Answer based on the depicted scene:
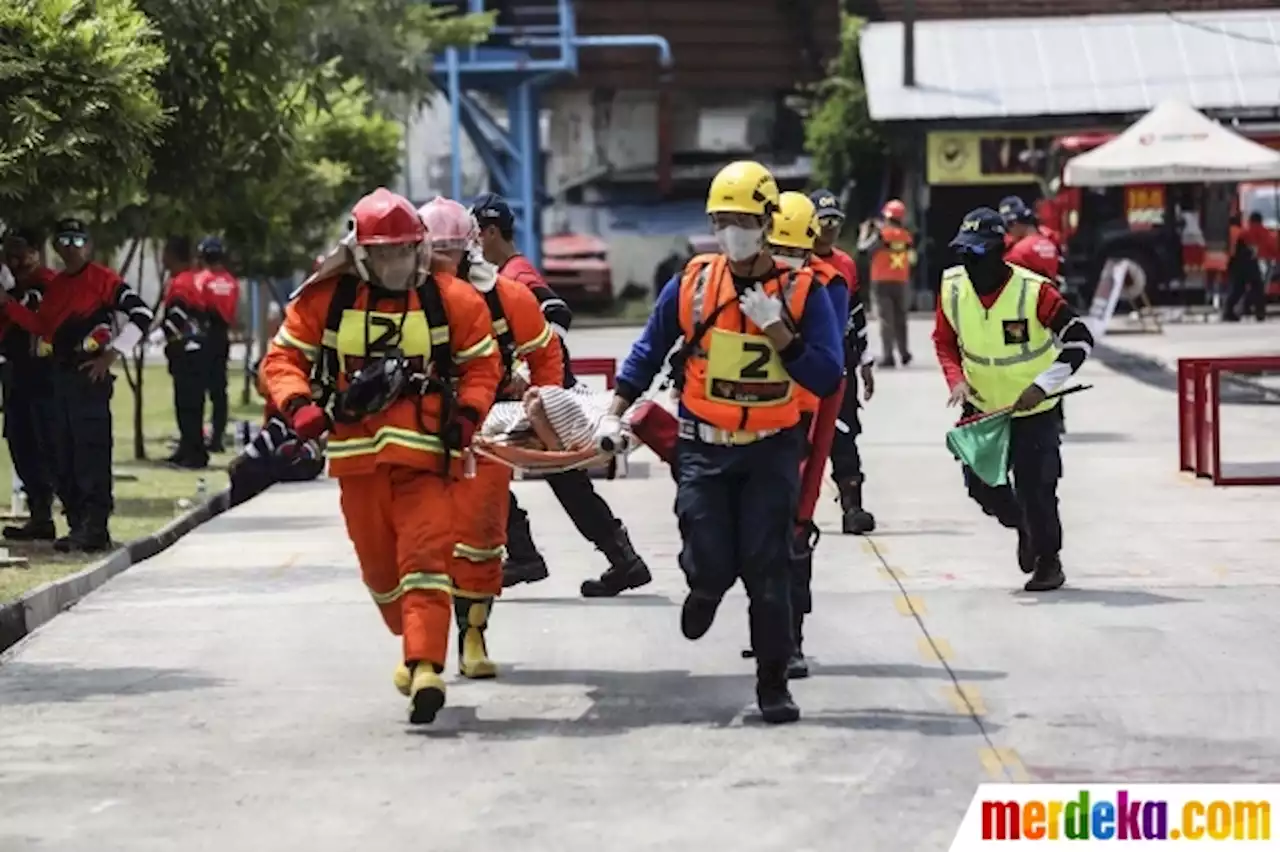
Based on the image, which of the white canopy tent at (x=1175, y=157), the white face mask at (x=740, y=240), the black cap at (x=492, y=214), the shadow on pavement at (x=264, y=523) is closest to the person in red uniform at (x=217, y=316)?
the shadow on pavement at (x=264, y=523)

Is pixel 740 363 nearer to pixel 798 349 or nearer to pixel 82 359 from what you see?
pixel 798 349

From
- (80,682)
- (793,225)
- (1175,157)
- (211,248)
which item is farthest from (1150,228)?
(793,225)

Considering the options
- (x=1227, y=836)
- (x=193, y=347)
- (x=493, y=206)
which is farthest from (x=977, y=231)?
(x=193, y=347)

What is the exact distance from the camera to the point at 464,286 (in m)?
10.7

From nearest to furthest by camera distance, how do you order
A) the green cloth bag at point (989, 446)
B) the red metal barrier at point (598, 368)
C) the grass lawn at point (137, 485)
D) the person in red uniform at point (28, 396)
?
the green cloth bag at point (989, 446), the grass lawn at point (137, 485), the person in red uniform at point (28, 396), the red metal barrier at point (598, 368)

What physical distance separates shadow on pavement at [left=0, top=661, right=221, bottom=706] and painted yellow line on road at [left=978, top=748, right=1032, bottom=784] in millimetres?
3456

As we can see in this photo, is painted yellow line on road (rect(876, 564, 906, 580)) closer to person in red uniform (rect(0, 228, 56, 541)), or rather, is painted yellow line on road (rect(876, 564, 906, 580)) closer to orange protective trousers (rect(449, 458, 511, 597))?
orange protective trousers (rect(449, 458, 511, 597))

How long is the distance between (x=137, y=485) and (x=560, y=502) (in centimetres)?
862

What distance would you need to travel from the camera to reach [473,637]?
11641mm

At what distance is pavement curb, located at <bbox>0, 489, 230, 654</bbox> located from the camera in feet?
44.7

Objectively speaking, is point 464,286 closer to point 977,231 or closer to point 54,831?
point 54,831

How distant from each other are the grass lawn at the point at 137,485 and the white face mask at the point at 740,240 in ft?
17.6

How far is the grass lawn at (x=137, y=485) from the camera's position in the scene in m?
15.8

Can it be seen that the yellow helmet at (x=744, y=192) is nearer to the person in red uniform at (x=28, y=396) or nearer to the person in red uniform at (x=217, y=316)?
the person in red uniform at (x=28, y=396)
